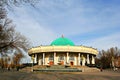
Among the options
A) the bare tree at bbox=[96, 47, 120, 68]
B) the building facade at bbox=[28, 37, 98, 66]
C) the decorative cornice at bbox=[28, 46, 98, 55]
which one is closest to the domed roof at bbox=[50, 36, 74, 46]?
the building facade at bbox=[28, 37, 98, 66]

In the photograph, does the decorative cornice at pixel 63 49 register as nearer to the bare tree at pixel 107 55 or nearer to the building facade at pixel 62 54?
the building facade at pixel 62 54

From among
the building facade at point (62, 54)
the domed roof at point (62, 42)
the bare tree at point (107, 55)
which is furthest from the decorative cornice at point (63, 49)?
the bare tree at point (107, 55)

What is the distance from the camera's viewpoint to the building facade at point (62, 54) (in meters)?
64.2

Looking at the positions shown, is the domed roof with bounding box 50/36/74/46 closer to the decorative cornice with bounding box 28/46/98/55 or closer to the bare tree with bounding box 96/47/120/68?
the decorative cornice with bounding box 28/46/98/55

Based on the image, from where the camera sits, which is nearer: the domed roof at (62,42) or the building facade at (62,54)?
the building facade at (62,54)

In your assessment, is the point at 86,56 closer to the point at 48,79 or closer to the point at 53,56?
the point at 53,56

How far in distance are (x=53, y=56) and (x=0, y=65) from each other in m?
21.2

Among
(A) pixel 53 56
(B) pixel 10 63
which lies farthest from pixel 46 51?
(B) pixel 10 63

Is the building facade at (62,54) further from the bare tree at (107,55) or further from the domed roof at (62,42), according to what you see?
the bare tree at (107,55)

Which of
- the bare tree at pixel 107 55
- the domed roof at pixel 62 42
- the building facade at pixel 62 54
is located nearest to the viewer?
the building facade at pixel 62 54

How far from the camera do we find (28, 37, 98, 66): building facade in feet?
211

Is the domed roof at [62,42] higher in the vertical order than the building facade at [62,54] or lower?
higher

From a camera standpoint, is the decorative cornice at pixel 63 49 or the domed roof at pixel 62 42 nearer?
the decorative cornice at pixel 63 49

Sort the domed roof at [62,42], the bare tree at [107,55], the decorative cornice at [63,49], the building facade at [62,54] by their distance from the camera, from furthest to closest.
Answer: the bare tree at [107,55] < the domed roof at [62,42] < the building facade at [62,54] < the decorative cornice at [63,49]
